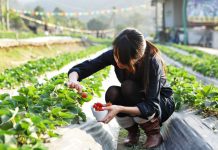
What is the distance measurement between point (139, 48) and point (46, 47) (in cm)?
1496

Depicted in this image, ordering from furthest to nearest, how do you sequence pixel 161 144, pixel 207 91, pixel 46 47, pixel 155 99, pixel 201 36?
pixel 201 36 → pixel 46 47 → pixel 207 91 → pixel 161 144 → pixel 155 99

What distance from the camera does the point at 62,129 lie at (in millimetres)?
3504

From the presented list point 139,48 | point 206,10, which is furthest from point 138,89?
point 206,10

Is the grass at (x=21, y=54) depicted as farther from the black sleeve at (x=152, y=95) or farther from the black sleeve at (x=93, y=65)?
→ the black sleeve at (x=152, y=95)

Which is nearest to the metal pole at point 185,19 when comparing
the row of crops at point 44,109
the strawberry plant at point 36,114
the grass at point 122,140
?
the row of crops at point 44,109

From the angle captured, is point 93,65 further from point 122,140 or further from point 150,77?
point 122,140

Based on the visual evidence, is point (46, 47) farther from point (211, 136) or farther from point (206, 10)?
point (211, 136)

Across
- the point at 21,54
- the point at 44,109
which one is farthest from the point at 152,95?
the point at 21,54

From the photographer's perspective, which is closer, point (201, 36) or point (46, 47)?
point (46, 47)

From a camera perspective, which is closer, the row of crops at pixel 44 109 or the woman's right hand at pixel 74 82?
the row of crops at pixel 44 109

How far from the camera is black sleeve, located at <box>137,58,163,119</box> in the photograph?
12.1ft

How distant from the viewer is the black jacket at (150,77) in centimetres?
372

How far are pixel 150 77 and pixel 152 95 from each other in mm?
163

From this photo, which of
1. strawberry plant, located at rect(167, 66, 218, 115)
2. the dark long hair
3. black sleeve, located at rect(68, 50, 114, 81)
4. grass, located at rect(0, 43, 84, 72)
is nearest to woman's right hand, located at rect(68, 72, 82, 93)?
black sleeve, located at rect(68, 50, 114, 81)
